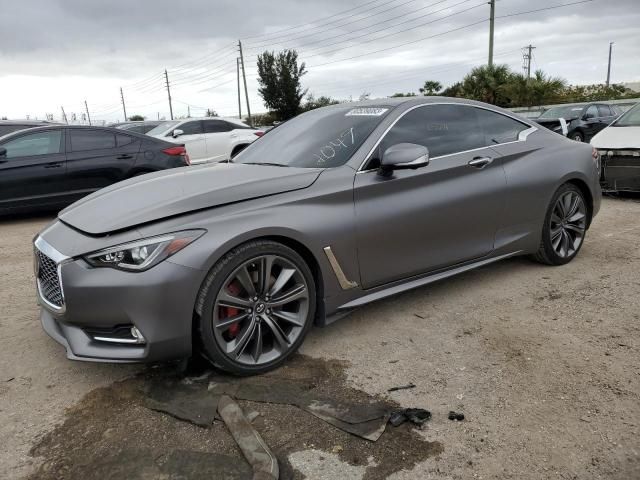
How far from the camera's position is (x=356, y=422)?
2.55m

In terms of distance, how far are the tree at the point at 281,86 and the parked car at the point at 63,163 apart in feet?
122

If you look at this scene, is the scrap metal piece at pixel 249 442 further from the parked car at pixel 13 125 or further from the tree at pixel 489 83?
the tree at pixel 489 83

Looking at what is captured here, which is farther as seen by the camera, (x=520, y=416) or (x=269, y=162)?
(x=269, y=162)

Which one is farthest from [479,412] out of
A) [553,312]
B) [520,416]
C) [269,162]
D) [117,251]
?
[269,162]

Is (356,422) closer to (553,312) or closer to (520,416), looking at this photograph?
(520,416)

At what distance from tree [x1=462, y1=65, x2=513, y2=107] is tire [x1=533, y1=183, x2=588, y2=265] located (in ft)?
84.4

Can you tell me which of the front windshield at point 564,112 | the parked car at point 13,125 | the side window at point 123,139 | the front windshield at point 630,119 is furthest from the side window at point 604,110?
the parked car at point 13,125

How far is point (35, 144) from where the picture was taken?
754cm

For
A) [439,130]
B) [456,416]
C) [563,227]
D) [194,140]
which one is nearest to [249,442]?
[456,416]

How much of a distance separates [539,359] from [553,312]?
2.64 ft

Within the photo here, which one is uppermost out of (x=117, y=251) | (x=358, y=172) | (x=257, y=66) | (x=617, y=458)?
(x=257, y=66)

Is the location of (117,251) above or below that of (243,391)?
above

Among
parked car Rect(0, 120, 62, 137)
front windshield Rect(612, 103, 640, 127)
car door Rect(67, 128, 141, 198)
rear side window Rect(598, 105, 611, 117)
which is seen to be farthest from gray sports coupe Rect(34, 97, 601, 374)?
rear side window Rect(598, 105, 611, 117)

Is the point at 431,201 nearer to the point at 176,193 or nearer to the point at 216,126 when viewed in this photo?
the point at 176,193
